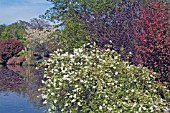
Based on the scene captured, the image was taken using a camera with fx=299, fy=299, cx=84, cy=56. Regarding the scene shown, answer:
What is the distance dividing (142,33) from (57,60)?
198 centimetres

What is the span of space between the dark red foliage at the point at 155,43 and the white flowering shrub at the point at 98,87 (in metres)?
0.73

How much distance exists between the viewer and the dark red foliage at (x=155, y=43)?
578 centimetres

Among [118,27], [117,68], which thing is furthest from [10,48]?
[117,68]

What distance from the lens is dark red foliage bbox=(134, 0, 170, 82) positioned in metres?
5.78

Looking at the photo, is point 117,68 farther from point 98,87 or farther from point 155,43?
point 155,43

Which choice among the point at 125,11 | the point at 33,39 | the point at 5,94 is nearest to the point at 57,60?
the point at 125,11

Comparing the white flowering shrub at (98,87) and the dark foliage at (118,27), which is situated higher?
the dark foliage at (118,27)

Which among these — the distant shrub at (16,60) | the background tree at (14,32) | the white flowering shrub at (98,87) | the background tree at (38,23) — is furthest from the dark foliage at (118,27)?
the background tree at (14,32)

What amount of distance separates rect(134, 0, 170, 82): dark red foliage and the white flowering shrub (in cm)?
73

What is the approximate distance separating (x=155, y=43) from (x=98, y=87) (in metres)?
1.99

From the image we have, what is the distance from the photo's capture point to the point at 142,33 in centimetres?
615

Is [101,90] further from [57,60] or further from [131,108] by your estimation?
[57,60]

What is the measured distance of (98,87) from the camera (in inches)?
174

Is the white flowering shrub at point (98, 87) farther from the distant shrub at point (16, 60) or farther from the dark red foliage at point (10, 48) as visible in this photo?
the dark red foliage at point (10, 48)
